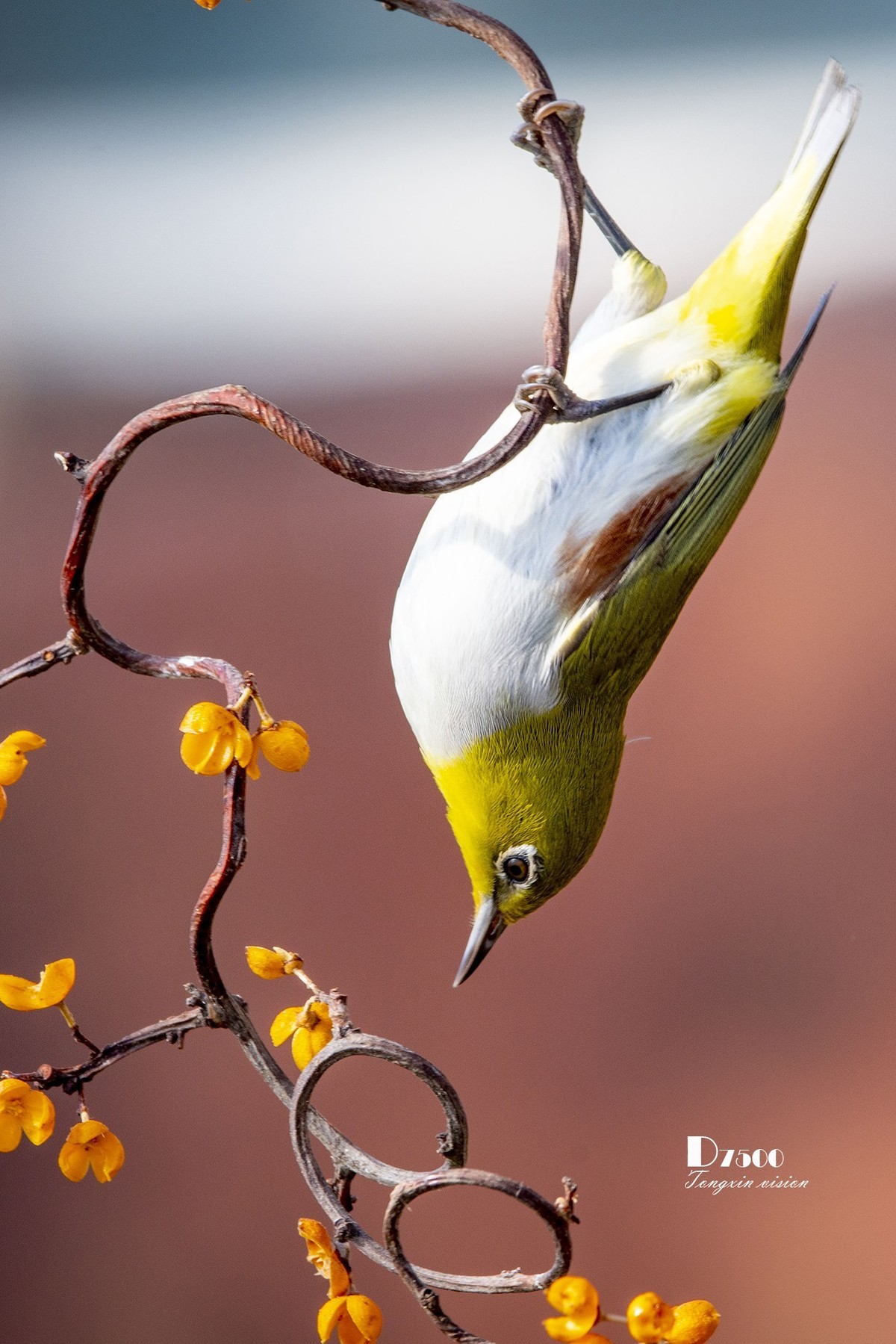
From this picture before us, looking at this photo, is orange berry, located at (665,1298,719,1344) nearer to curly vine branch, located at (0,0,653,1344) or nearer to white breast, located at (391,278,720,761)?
curly vine branch, located at (0,0,653,1344)

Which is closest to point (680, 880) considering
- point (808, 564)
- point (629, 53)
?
point (808, 564)

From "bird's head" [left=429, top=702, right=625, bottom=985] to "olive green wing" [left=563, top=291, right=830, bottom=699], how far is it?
3cm

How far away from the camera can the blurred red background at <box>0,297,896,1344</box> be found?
1.01m

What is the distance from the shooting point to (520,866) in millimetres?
546

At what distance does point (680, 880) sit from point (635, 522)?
62 cm

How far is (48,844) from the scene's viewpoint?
3.57 feet

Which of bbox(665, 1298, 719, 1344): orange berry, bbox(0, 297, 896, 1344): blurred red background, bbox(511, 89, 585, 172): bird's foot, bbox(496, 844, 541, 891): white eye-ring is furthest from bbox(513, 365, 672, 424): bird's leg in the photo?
bbox(0, 297, 896, 1344): blurred red background

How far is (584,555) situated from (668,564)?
0.04 metres

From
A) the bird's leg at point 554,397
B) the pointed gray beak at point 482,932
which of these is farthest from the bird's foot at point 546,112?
the pointed gray beak at point 482,932

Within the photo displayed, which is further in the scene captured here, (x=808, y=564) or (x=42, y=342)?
(x=42, y=342)

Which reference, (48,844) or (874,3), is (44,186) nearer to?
(48,844)

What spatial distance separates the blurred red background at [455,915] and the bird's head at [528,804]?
0.49 m

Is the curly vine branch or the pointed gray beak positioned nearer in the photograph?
the curly vine branch

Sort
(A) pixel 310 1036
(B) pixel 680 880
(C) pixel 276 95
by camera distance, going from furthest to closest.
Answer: (C) pixel 276 95 < (B) pixel 680 880 < (A) pixel 310 1036
